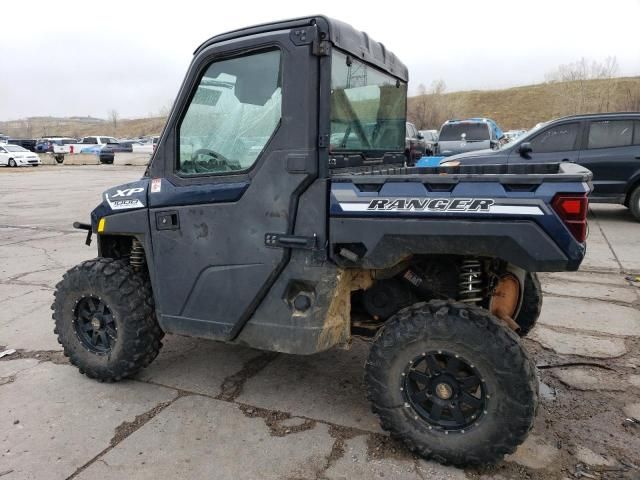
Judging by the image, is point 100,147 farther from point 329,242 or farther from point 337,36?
point 329,242

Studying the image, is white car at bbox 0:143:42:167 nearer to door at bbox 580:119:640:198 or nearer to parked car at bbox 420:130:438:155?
parked car at bbox 420:130:438:155

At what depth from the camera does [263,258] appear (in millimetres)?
2844

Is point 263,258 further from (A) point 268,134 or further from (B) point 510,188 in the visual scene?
(B) point 510,188

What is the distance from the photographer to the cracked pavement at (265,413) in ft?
8.57

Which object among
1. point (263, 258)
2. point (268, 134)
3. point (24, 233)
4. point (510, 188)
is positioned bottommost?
point (24, 233)

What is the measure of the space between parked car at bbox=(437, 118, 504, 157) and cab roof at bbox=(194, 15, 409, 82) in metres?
13.5

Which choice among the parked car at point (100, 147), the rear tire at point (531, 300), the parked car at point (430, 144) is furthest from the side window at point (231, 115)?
the parked car at point (100, 147)

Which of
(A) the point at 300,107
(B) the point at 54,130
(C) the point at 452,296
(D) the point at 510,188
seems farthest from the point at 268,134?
(B) the point at 54,130

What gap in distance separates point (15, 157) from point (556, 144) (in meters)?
30.9

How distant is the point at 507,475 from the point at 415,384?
2.02 feet

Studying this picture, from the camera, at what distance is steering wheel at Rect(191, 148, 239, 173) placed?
2.93 metres

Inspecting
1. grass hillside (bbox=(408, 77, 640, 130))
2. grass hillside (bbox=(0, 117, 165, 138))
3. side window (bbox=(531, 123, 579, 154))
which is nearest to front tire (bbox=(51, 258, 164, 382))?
side window (bbox=(531, 123, 579, 154))

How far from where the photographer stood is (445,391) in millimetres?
2586

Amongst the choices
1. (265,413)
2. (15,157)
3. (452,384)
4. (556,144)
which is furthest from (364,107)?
(15,157)
